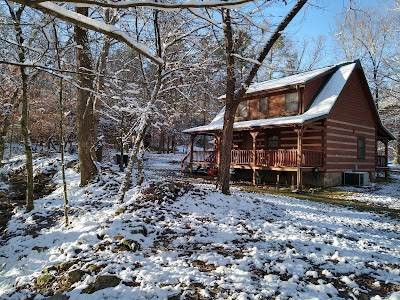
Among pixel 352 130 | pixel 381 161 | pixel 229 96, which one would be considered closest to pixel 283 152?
pixel 352 130

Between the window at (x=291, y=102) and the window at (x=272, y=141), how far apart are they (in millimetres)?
1904

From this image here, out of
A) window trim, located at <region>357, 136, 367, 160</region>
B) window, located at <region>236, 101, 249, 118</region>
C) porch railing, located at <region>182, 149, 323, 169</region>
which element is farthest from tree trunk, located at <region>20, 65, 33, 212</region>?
window trim, located at <region>357, 136, 367, 160</region>

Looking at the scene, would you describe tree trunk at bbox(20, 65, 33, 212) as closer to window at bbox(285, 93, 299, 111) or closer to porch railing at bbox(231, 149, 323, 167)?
porch railing at bbox(231, 149, 323, 167)

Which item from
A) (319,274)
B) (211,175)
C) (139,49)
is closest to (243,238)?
(319,274)

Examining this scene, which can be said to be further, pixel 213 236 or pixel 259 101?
pixel 259 101

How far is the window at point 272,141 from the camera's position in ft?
58.2

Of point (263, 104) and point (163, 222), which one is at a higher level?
point (263, 104)

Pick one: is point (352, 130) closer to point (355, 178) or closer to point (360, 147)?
point (360, 147)

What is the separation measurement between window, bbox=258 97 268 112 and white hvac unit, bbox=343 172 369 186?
19.7ft

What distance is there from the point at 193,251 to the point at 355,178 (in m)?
13.8

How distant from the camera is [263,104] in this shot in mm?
18438

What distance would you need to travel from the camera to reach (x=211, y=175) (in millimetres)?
19172

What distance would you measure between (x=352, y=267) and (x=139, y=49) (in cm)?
466

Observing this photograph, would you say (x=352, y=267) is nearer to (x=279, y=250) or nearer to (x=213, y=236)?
(x=279, y=250)
